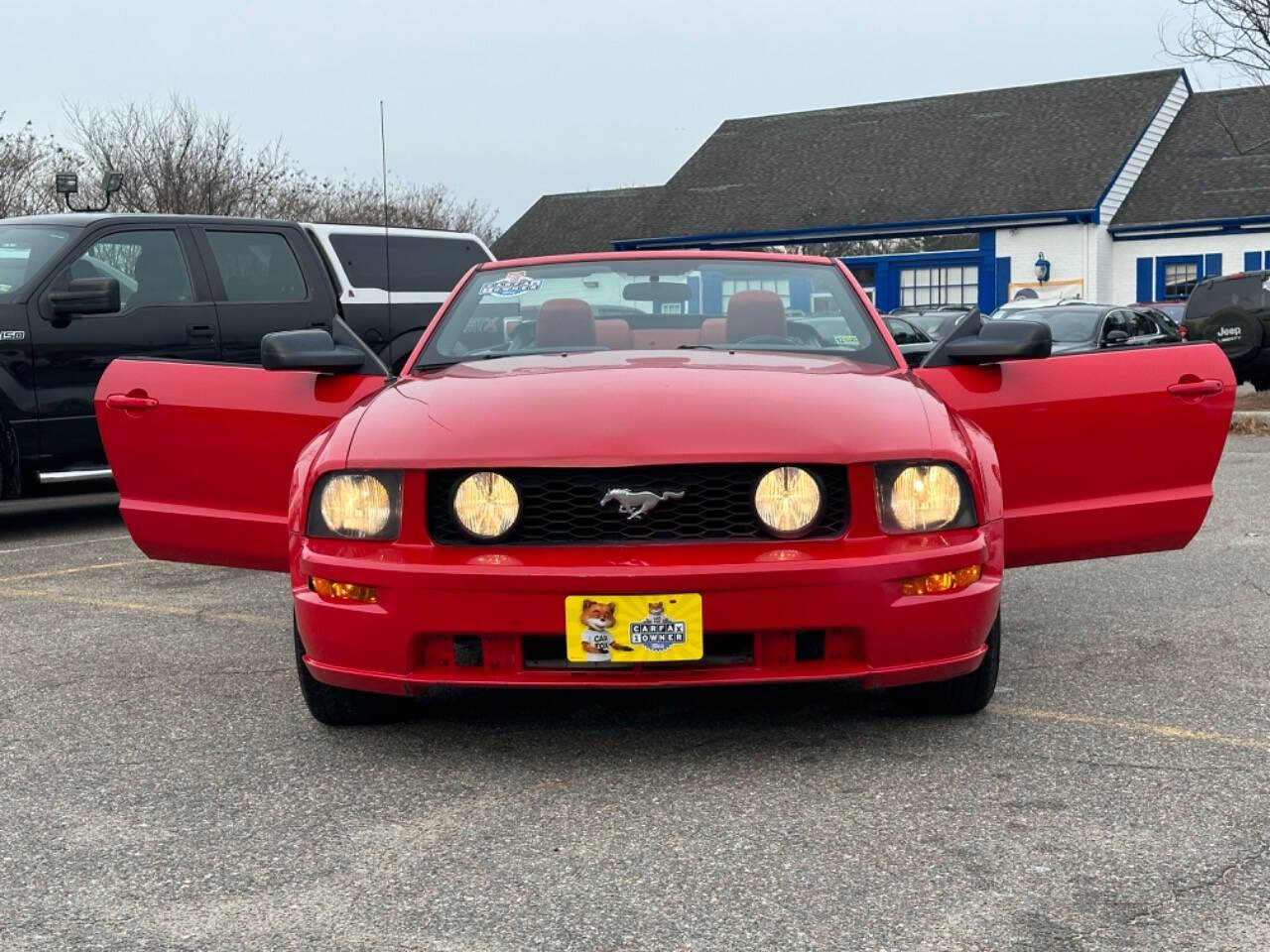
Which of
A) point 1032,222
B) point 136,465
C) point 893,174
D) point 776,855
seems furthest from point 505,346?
Result: point 893,174

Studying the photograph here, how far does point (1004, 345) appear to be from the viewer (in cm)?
507

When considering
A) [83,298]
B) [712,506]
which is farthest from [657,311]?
[83,298]

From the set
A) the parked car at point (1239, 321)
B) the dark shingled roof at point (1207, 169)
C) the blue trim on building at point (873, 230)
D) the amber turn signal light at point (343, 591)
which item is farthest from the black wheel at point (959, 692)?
the dark shingled roof at point (1207, 169)

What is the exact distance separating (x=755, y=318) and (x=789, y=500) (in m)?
1.47

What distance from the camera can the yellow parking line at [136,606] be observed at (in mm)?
6784

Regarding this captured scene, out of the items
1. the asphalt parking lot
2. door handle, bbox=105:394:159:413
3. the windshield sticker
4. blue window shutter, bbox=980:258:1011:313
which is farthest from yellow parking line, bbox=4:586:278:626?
blue window shutter, bbox=980:258:1011:313

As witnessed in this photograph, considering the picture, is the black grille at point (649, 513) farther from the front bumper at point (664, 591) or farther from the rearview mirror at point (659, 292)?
the rearview mirror at point (659, 292)

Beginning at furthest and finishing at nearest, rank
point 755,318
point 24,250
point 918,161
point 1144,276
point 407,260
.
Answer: point 918,161 → point 1144,276 → point 407,260 → point 24,250 → point 755,318

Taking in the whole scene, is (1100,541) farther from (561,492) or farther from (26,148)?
(26,148)

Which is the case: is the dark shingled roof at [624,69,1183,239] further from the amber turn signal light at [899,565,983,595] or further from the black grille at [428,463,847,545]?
the black grille at [428,463,847,545]

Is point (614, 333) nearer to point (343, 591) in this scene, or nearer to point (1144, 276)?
point (343, 591)

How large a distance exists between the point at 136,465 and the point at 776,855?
2823mm

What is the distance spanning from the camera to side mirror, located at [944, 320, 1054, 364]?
5.04 meters

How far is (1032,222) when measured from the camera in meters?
36.4
